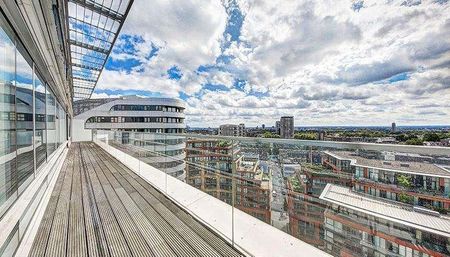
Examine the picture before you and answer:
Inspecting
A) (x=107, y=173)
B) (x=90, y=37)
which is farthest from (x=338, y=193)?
(x=90, y=37)

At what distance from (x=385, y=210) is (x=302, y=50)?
2483cm

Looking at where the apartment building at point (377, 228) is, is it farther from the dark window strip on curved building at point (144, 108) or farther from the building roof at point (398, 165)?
the dark window strip on curved building at point (144, 108)

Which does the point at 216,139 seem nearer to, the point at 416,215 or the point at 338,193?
the point at 338,193

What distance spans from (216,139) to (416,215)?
1.72 metres

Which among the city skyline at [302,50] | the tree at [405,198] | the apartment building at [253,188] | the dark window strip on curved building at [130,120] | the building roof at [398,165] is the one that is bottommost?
the apartment building at [253,188]

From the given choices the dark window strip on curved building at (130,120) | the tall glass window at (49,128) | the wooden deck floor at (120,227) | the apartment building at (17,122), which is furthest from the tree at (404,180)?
the dark window strip on curved building at (130,120)

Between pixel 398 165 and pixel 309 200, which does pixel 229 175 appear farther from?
pixel 398 165

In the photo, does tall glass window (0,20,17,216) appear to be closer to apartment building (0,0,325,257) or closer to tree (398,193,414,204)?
apartment building (0,0,325,257)

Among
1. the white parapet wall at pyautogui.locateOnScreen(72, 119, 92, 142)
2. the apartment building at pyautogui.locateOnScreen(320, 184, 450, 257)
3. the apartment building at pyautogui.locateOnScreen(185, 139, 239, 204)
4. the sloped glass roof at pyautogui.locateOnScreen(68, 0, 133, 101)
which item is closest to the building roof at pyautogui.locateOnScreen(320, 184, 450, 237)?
the apartment building at pyautogui.locateOnScreen(320, 184, 450, 257)

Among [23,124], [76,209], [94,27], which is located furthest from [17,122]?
[94,27]

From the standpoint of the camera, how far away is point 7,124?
1.82 meters

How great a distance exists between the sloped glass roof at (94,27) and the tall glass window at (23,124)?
236cm

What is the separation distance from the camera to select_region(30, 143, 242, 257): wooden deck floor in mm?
1798

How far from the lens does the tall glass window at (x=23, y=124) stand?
220cm
